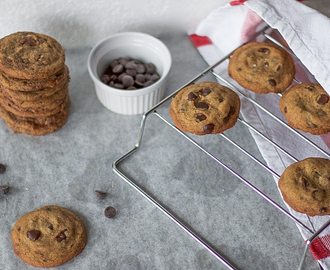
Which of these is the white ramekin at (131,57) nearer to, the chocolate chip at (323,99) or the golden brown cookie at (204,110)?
the golden brown cookie at (204,110)

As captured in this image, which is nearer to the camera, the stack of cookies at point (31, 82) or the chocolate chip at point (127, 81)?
the stack of cookies at point (31, 82)

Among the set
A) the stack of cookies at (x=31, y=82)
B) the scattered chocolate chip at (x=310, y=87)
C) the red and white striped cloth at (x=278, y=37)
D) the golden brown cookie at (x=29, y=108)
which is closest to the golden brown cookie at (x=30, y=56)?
the stack of cookies at (x=31, y=82)

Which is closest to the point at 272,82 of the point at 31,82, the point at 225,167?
the point at 225,167

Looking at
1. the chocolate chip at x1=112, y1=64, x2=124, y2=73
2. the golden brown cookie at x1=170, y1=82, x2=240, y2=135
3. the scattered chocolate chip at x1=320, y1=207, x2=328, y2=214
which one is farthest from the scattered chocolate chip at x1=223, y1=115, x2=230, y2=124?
the chocolate chip at x1=112, y1=64, x2=124, y2=73

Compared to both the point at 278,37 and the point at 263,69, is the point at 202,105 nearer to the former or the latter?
the point at 263,69

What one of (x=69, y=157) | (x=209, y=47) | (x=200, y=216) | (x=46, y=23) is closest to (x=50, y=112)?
(x=69, y=157)

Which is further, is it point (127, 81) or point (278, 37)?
point (278, 37)

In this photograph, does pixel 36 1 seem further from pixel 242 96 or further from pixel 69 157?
pixel 242 96
